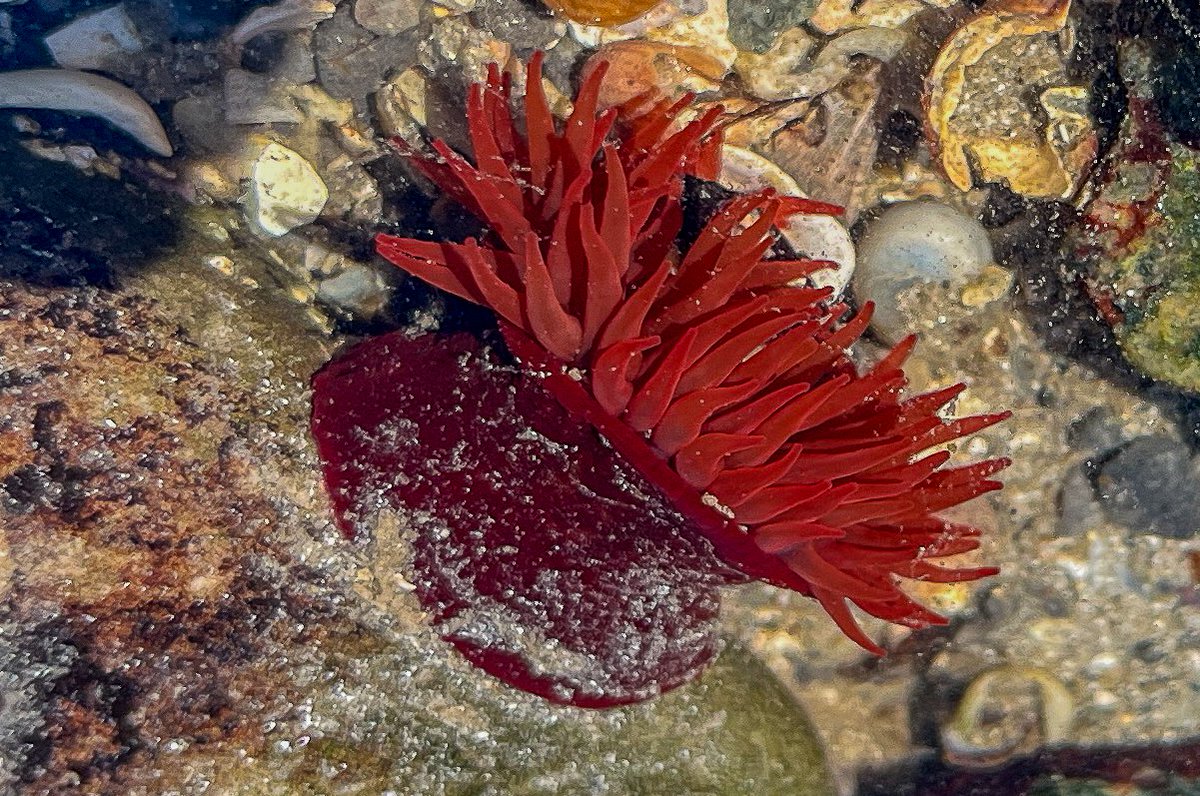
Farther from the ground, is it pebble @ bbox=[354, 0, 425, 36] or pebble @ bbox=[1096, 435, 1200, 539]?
pebble @ bbox=[354, 0, 425, 36]

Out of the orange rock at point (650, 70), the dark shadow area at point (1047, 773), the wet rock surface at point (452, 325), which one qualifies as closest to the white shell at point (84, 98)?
the wet rock surface at point (452, 325)

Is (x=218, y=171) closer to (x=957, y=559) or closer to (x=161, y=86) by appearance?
(x=161, y=86)

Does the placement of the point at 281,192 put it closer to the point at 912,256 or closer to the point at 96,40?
the point at 96,40

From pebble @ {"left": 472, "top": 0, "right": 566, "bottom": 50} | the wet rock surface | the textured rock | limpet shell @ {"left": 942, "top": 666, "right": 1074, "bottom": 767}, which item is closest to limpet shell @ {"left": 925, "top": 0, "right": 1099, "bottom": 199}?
the wet rock surface

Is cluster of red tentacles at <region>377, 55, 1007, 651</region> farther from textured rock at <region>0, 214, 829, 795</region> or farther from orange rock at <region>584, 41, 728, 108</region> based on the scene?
textured rock at <region>0, 214, 829, 795</region>

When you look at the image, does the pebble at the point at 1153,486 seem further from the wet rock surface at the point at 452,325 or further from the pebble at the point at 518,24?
the pebble at the point at 518,24

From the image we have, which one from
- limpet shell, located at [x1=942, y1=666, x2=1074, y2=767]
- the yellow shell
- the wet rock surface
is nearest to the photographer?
the wet rock surface

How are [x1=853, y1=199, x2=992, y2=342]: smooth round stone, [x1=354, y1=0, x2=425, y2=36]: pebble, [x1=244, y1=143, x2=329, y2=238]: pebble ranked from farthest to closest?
[x1=244, y1=143, x2=329, y2=238]: pebble
[x1=354, y1=0, x2=425, y2=36]: pebble
[x1=853, y1=199, x2=992, y2=342]: smooth round stone

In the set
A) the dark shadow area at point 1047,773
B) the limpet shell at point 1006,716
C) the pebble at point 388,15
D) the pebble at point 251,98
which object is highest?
the pebble at point 388,15
